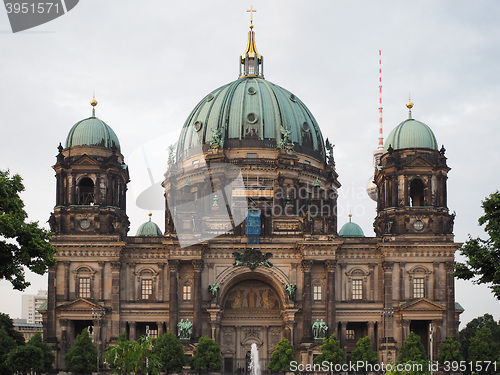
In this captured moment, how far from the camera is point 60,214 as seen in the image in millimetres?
97000

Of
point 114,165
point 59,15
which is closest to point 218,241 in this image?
point 114,165

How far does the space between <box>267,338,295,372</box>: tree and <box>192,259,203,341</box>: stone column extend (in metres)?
8.81

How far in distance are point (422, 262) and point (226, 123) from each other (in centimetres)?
2853

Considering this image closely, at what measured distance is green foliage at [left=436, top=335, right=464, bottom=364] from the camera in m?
89.9

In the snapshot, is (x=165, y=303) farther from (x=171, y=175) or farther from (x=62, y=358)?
(x=171, y=175)

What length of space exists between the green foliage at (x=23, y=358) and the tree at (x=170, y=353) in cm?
1193

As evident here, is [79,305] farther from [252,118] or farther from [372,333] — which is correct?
[252,118]

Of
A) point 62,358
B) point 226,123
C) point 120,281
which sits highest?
point 226,123

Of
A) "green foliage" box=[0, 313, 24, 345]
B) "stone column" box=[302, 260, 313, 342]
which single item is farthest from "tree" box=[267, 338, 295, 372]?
"green foliage" box=[0, 313, 24, 345]

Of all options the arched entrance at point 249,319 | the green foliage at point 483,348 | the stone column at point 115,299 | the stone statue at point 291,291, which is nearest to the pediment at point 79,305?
the stone column at point 115,299

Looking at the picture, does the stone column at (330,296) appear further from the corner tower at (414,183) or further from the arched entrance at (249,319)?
the corner tower at (414,183)

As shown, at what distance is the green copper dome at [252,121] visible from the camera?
10975cm

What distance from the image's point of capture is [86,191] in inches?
3976

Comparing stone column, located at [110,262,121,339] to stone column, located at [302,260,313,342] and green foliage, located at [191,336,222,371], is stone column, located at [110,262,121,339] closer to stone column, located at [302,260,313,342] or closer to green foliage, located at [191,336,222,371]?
green foliage, located at [191,336,222,371]
